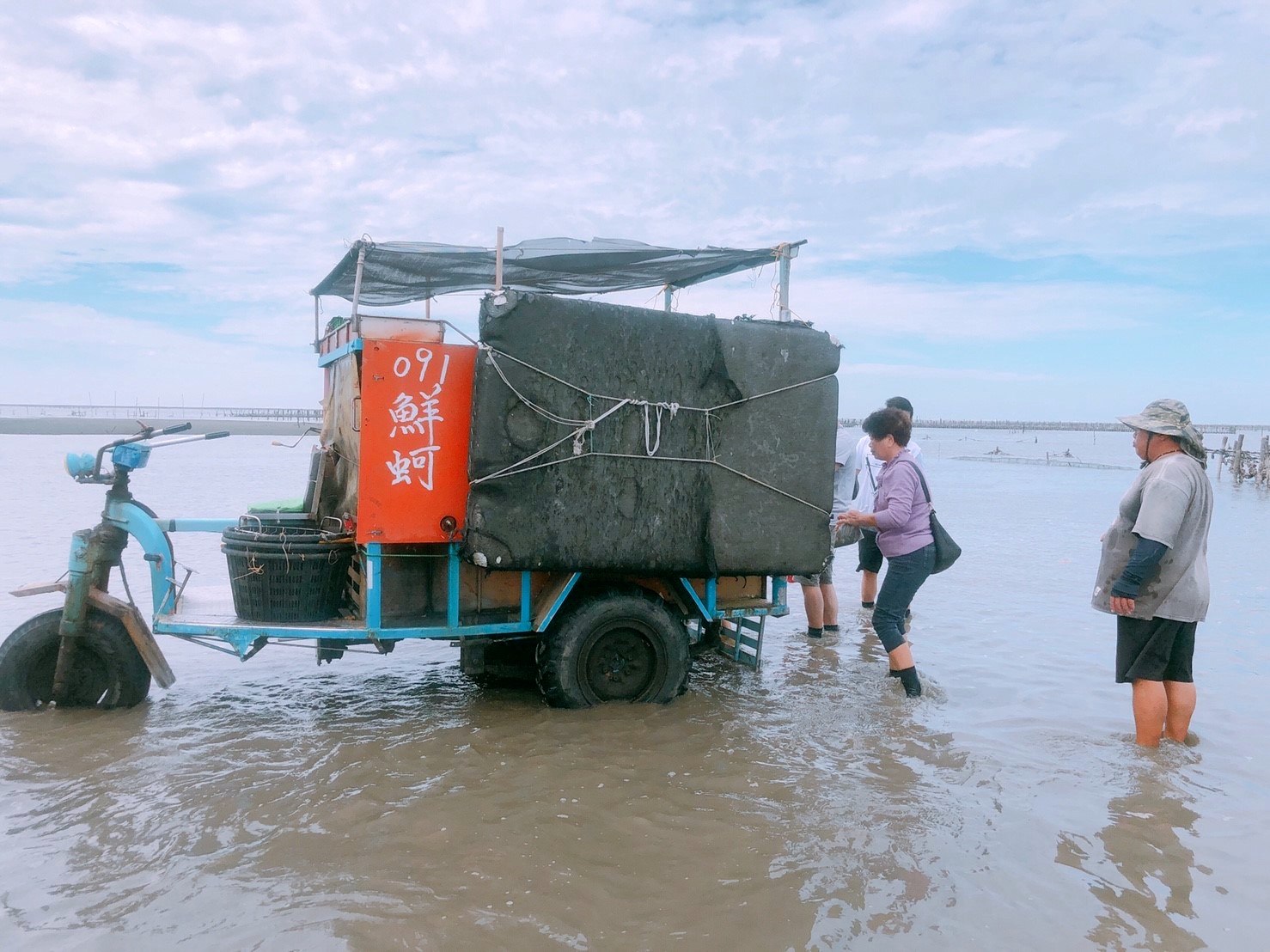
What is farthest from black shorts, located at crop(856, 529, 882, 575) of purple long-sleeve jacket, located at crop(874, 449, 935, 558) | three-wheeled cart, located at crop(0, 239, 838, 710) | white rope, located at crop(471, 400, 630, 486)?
white rope, located at crop(471, 400, 630, 486)

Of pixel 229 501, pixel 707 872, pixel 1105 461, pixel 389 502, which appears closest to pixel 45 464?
pixel 229 501

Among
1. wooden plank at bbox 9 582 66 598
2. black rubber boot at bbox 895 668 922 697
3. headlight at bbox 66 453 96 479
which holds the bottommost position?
black rubber boot at bbox 895 668 922 697

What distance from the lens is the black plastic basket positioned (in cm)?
479

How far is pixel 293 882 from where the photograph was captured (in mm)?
3287

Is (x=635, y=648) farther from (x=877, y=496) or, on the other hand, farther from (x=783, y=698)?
(x=877, y=496)

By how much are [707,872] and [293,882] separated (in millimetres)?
1596

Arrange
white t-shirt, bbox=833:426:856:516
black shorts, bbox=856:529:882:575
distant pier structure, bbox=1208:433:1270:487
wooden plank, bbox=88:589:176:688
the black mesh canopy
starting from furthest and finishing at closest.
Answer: distant pier structure, bbox=1208:433:1270:487
black shorts, bbox=856:529:882:575
white t-shirt, bbox=833:426:856:516
the black mesh canopy
wooden plank, bbox=88:589:176:688

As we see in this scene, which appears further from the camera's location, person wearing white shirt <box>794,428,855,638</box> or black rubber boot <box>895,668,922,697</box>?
person wearing white shirt <box>794,428,855,638</box>

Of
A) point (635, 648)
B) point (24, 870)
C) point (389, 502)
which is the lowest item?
point (24, 870)

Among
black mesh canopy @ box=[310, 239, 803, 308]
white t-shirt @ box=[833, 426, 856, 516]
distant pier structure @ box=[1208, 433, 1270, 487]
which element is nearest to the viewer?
black mesh canopy @ box=[310, 239, 803, 308]

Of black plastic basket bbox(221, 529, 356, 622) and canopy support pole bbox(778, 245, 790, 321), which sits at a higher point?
canopy support pole bbox(778, 245, 790, 321)

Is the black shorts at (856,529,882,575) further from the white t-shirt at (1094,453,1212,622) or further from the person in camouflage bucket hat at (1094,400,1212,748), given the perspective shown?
the white t-shirt at (1094,453,1212,622)

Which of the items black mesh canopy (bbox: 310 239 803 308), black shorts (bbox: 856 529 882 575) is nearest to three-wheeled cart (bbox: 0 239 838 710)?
black mesh canopy (bbox: 310 239 803 308)

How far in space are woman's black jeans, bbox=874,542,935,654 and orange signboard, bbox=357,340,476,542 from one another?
2.87 m
